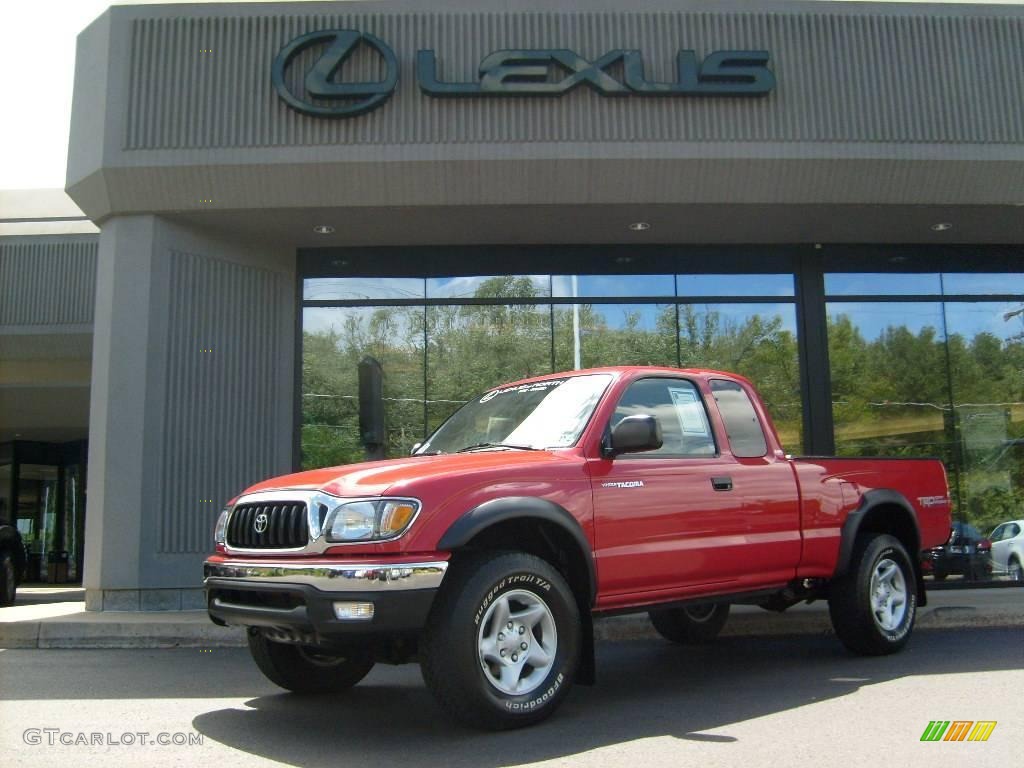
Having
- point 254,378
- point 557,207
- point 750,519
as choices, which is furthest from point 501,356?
point 750,519

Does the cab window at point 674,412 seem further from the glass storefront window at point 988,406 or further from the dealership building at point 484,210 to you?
the glass storefront window at point 988,406

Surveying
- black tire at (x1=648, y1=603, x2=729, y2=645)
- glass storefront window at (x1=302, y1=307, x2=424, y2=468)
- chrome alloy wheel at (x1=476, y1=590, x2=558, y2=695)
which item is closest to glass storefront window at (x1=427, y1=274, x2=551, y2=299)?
glass storefront window at (x1=302, y1=307, x2=424, y2=468)

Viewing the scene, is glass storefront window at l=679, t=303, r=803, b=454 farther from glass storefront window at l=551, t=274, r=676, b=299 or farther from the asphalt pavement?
the asphalt pavement

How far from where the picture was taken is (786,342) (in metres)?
13.4

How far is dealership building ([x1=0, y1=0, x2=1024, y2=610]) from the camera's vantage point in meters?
11.3

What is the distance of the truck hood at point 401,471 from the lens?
→ 16.1 feet

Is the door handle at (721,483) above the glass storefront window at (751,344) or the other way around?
the other way around

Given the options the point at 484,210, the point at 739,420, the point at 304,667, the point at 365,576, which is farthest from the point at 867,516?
the point at 484,210

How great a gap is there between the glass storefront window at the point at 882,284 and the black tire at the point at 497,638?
9554mm

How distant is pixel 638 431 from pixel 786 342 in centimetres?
854

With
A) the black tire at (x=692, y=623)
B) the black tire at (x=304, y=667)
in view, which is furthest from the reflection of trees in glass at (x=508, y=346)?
the black tire at (x=304, y=667)

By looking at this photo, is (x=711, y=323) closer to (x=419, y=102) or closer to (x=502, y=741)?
(x=419, y=102)

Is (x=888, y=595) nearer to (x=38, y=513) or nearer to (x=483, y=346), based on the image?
(x=483, y=346)

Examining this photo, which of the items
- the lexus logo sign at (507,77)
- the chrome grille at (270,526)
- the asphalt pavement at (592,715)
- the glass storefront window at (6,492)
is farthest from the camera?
the glass storefront window at (6,492)
